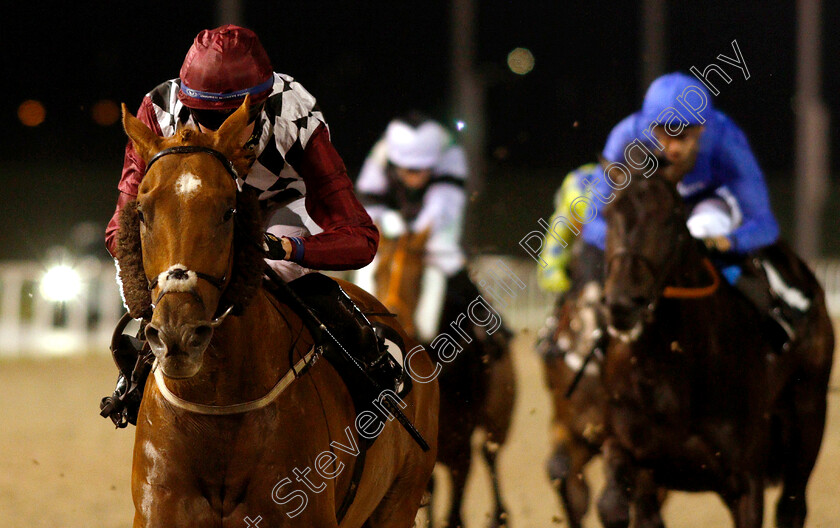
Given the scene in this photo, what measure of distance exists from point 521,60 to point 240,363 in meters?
24.3

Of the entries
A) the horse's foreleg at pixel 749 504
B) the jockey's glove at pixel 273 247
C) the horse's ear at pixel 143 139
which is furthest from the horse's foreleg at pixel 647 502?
the horse's ear at pixel 143 139

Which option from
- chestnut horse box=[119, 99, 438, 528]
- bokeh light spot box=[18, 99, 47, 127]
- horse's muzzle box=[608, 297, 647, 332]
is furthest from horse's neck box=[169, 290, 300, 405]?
bokeh light spot box=[18, 99, 47, 127]

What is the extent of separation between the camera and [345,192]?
3119 millimetres

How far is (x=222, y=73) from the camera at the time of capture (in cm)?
283

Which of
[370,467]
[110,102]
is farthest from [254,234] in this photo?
[110,102]

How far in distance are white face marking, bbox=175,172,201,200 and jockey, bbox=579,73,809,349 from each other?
9.45 ft

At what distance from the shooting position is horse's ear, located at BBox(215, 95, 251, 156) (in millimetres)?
2588

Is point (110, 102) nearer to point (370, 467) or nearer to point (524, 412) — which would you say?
point (524, 412)

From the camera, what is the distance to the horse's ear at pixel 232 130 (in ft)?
8.49

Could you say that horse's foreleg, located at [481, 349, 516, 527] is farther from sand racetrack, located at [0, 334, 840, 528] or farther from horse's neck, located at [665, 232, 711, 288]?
horse's neck, located at [665, 232, 711, 288]

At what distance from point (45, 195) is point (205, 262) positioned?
26505 mm

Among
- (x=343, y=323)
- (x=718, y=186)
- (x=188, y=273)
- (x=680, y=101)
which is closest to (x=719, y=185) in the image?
(x=718, y=186)

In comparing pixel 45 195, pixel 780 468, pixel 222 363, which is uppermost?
pixel 222 363

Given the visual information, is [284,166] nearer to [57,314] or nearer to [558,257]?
[558,257]
